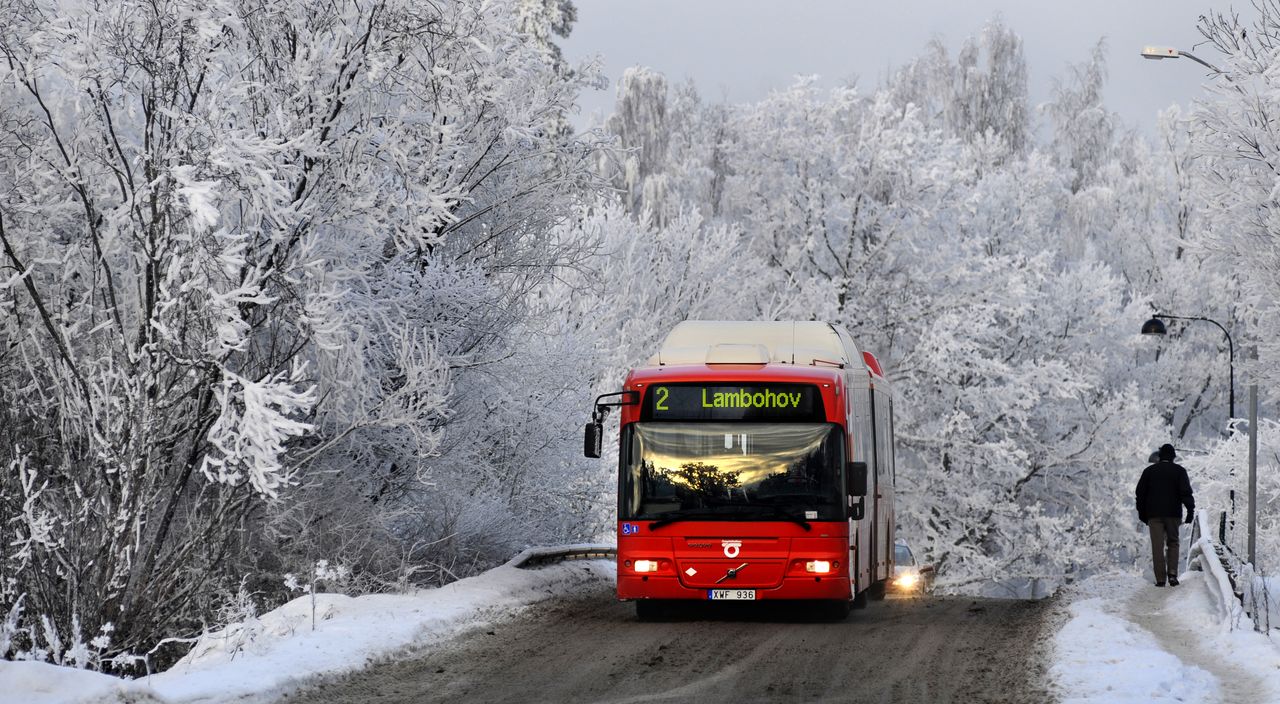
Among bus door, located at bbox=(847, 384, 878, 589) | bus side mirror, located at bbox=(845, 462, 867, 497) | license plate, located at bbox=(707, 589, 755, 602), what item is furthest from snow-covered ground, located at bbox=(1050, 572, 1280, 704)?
license plate, located at bbox=(707, 589, 755, 602)

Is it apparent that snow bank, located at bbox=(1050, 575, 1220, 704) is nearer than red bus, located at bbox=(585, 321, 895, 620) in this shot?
Yes

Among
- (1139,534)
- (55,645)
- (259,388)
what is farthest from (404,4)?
(1139,534)

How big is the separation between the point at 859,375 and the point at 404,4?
6.80 m

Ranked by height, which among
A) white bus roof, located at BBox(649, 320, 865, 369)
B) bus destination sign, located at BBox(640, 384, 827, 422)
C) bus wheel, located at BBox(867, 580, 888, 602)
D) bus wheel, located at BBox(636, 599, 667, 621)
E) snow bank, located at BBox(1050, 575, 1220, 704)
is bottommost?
bus wheel, located at BBox(867, 580, 888, 602)

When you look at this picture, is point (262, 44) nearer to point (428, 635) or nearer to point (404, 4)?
point (404, 4)

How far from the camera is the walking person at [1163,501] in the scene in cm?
2038

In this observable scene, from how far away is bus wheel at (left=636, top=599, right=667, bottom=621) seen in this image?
16797 mm

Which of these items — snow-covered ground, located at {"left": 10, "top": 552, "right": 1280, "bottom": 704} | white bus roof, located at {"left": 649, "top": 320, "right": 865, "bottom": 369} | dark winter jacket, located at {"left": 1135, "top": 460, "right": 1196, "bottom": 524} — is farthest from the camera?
dark winter jacket, located at {"left": 1135, "top": 460, "right": 1196, "bottom": 524}

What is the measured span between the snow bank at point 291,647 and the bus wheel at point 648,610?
134 cm

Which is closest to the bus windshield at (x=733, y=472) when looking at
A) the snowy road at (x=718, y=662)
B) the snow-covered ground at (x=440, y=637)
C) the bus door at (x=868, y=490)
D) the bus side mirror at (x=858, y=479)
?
the bus side mirror at (x=858, y=479)

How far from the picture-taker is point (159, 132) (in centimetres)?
1497

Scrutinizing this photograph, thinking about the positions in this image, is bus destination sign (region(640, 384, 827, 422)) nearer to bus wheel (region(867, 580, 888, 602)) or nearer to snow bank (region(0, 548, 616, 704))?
snow bank (region(0, 548, 616, 704))

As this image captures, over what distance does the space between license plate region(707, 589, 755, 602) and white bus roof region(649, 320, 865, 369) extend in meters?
2.52

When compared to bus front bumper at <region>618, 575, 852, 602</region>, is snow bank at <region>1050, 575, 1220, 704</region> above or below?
below
